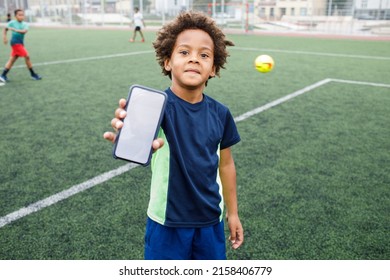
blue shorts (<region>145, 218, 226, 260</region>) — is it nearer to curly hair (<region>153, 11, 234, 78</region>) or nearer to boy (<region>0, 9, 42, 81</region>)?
curly hair (<region>153, 11, 234, 78</region>)

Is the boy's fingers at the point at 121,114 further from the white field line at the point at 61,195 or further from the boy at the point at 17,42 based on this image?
the boy at the point at 17,42

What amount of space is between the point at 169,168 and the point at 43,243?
66.2 inches

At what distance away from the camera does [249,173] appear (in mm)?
4293

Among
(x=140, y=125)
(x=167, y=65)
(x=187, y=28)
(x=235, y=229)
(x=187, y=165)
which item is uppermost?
(x=187, y=28)

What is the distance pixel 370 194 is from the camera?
12.7 feet

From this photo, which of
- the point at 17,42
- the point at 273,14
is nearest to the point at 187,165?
the point at 17,42

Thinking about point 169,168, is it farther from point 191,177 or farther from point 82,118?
point 82,118

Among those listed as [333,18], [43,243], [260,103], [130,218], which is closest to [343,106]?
[260,103]

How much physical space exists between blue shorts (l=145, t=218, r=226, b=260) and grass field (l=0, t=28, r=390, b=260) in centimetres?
103

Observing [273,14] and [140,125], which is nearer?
[140,125]

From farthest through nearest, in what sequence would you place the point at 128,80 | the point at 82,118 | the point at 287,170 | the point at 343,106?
the point at 128,80 < the point at 343,106 < the point at 82,118 < the point at 287,170

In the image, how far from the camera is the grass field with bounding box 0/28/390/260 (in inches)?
120

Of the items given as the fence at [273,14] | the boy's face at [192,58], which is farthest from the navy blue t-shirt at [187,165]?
the fence at [273,14]

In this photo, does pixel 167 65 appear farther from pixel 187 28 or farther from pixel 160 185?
pixel 160 185
